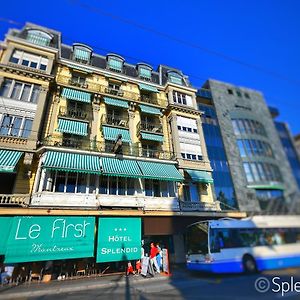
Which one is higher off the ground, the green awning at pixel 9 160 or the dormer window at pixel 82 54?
the dormer window at pixel 82 54

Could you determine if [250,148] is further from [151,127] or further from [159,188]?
[159,188]

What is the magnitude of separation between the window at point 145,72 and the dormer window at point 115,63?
240 cm

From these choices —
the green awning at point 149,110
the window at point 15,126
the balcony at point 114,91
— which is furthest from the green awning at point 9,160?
the green awning at point 149,110

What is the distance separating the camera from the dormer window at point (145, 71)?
2308 centimetres

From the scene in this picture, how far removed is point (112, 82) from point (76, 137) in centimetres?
801

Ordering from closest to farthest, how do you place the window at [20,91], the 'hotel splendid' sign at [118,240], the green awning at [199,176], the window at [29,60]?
1. the 'hotel splendid' sign at [118,240]
2. the window at [20,91]
3. the window at [29,60]
4. the green awning at [199,176]

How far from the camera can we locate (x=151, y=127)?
65.7ft

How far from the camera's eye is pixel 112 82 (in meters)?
20.8

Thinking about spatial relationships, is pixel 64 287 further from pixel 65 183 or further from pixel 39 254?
pixel 65 183

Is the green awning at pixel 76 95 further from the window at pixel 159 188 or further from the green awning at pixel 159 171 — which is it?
the window at pixel 159 188

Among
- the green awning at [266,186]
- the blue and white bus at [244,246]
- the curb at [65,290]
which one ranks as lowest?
the curb at [65,290]

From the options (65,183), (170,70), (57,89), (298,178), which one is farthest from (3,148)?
(298,178)

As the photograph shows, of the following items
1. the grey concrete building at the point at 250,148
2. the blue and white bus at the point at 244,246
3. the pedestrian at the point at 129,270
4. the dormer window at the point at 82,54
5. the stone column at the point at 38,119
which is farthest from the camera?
the grey concrete building at the point at 250,148

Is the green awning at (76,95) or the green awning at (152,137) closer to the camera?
the green awning at (76,95)
